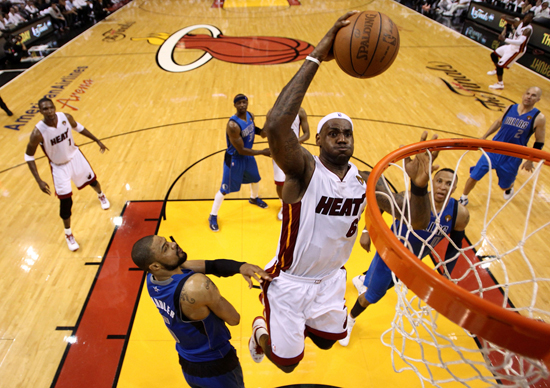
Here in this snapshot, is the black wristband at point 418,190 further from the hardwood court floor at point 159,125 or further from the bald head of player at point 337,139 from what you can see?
the hardwood court floor at point 159,125

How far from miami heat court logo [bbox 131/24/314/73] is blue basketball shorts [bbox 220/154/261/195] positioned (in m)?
6.57

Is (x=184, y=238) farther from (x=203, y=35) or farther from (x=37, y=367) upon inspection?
(x=203, y=35)

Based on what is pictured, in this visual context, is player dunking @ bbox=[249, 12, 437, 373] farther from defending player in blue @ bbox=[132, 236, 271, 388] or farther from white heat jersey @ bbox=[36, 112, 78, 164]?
white heat jersey @ bbox=[36, 112, 78, 164]

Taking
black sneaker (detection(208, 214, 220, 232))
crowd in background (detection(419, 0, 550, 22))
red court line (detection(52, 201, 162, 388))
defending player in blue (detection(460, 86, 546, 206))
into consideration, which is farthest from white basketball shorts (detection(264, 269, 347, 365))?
crowd in background (detection(419, 0, 550, 22))

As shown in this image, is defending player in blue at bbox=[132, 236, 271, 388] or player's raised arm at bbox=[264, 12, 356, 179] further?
defending player in blue at bbox=[132, 236, 271, 388]

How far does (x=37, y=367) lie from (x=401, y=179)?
5118 mm

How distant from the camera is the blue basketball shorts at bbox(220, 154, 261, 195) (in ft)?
14.4

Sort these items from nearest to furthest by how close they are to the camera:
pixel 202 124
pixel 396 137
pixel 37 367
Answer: pixel 37 367
pixel 396 137
pixel 202 124

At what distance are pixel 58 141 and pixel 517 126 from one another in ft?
19.0

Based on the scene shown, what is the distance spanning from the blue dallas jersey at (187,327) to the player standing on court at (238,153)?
7.35ft

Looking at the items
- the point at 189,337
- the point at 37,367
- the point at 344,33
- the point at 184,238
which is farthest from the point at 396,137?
the point at 37,367

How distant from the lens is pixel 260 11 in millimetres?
16094

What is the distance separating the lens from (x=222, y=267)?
2432 mm

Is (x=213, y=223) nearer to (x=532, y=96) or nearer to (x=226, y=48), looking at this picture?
(x=532, y=96)
